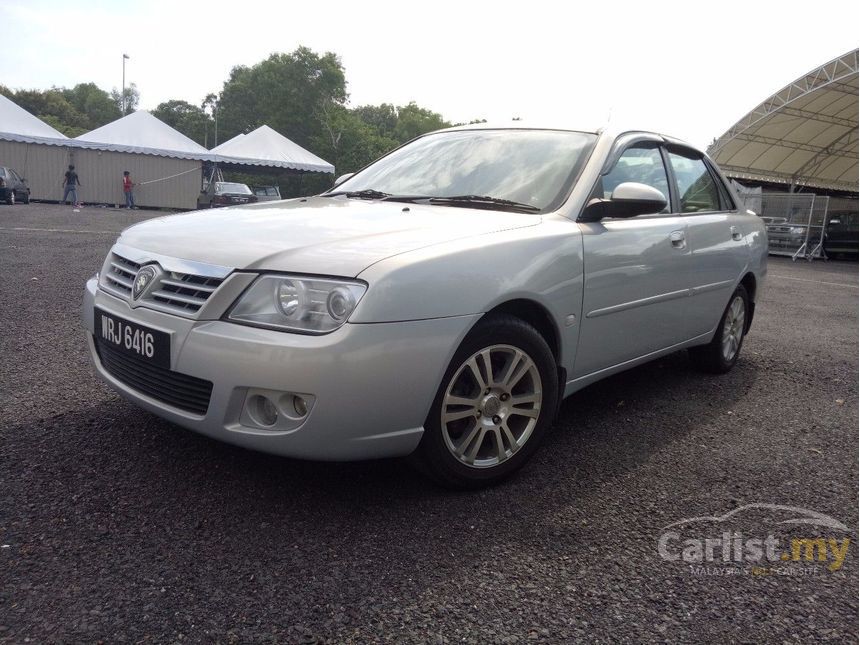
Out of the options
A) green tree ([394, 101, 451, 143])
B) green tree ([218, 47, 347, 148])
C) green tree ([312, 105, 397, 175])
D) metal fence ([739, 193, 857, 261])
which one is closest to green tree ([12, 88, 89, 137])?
green tree ([218, 47, 347, 148])

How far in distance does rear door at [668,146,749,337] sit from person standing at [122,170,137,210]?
87.2 feet

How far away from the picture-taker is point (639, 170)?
11.9 ft

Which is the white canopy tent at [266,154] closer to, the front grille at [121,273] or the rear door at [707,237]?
the rear door at [707,237]

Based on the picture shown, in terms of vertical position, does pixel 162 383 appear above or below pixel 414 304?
below

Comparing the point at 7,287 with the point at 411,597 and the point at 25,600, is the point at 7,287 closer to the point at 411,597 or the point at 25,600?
the point at 25,600

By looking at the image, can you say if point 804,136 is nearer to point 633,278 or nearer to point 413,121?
point 633,278

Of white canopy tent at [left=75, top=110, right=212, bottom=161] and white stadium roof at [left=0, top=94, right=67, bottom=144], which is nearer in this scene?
white stadium roof at [left=0, top=94, right=67, bottom=144]

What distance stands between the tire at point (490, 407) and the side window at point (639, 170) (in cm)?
101

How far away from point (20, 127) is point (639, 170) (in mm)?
25762

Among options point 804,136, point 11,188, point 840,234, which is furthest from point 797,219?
point 11,188

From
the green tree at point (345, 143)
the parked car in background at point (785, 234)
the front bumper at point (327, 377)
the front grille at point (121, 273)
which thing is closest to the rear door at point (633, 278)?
the front bumper at point (327, 377)

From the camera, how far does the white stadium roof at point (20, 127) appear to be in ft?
75.8

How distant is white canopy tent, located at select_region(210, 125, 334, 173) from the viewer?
84.7 ft

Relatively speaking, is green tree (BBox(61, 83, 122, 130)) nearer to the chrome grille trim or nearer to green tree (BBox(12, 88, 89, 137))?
green tree (BBox(12, 88, 89, 137))
